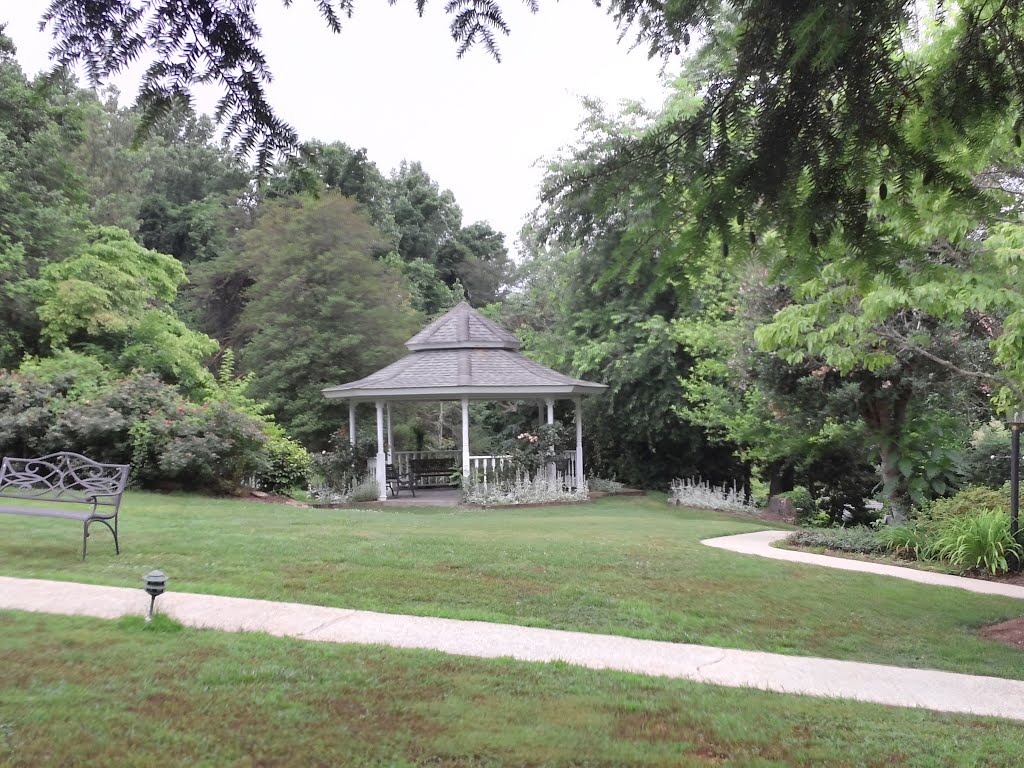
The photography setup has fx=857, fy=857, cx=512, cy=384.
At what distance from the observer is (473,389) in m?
19.2

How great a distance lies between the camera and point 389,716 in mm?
4324

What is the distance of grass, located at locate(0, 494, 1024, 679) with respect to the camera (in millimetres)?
6863

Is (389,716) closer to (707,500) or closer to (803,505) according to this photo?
(803,505)

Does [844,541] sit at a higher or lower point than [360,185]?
lower

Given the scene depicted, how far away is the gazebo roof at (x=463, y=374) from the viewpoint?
63.6 ft

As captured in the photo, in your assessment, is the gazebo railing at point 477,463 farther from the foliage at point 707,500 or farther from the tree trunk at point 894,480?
the tree trunk at point 894,480

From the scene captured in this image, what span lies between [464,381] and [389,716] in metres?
15.1

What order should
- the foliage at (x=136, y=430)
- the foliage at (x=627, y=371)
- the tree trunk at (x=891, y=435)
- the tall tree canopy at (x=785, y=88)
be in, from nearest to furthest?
the tall tree canopy at (x=785, y=88) < the tree trunk at (x=891, y=435) < the foliage at (x=136, y=430) < the foliage at (x=627, y=371)

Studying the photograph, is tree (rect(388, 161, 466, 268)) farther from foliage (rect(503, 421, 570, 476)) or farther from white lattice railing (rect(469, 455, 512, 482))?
white lattice railing (rect(469, 455, 512, 482))

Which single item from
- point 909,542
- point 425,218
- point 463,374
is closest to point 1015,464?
point 909,542

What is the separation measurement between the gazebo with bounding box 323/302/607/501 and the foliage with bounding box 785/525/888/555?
316 inches

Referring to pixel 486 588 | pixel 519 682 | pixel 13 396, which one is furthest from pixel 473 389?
pixel 519 682

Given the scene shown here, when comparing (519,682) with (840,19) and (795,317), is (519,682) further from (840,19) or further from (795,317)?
(795,317)

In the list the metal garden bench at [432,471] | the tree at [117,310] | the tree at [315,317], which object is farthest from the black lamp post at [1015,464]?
the tree at [315,317]
